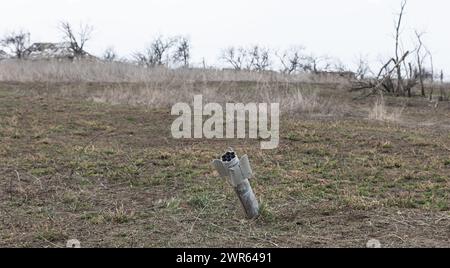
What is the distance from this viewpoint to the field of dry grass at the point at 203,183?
10.7ft

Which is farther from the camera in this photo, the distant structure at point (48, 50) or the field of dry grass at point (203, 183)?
the distant structure at point (48, 50)

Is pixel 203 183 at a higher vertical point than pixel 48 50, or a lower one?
lower

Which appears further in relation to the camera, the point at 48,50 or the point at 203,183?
the point at 48,50

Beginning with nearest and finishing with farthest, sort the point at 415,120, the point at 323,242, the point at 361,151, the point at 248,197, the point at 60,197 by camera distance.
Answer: the point at 323,242
the point at 248,197
the point at 60,197
the point at 361,151
the point at 415,120

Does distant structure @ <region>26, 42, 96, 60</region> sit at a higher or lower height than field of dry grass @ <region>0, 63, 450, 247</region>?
higher

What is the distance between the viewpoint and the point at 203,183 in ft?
15.2

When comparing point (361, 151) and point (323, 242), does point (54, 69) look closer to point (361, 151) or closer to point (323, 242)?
point (361, 151)

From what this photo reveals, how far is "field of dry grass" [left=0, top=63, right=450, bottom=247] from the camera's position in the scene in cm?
328

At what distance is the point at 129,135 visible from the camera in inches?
274

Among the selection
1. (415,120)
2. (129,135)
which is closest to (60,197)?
(129,135)

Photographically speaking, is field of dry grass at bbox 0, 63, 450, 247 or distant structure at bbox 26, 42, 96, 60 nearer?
field of dry grass at bbox 0, 63, 450, 247

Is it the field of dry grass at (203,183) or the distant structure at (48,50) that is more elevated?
the distant structure at (48,50)

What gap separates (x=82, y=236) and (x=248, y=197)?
1.08 metres
